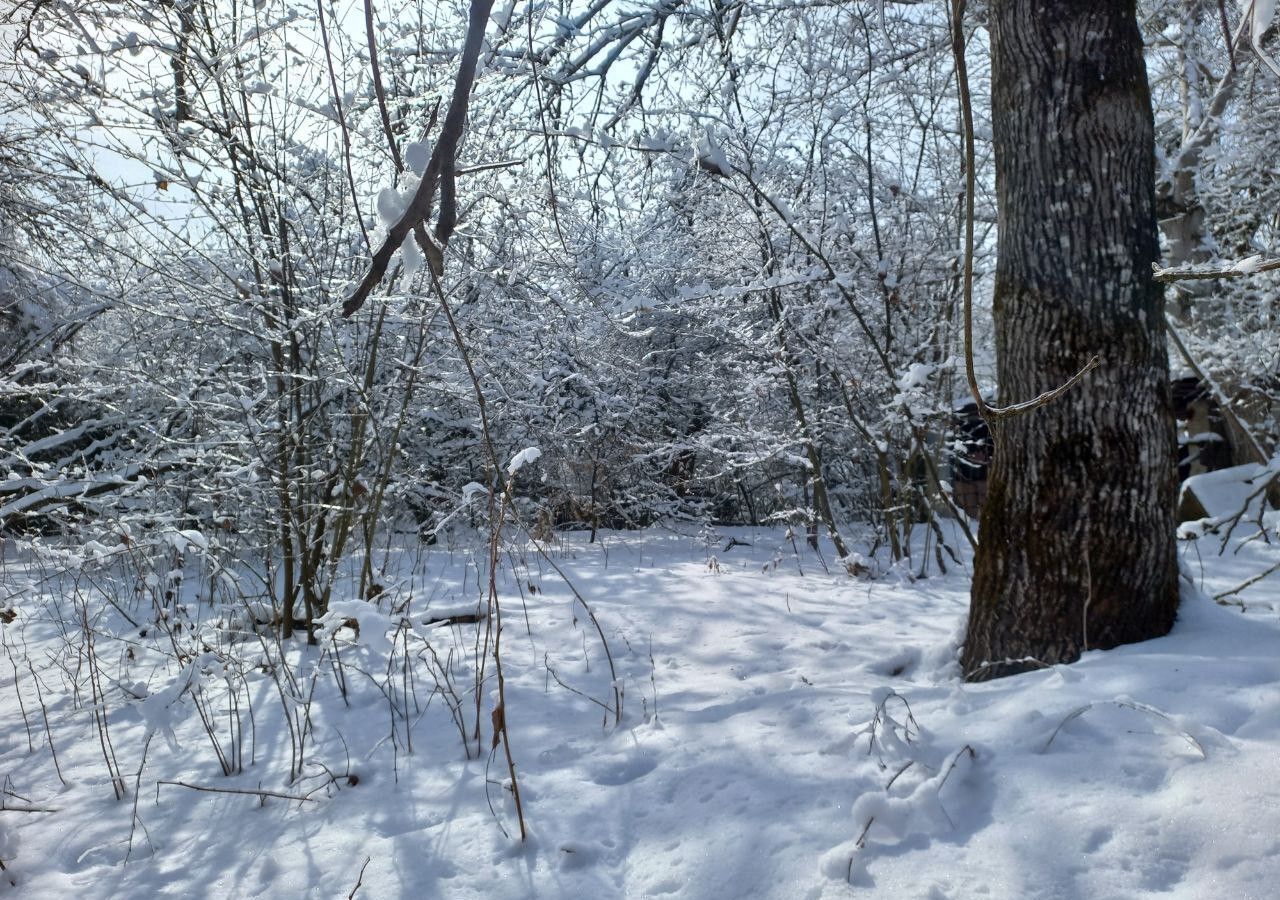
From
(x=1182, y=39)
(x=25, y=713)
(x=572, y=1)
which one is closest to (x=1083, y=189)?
(x=572, y=1)

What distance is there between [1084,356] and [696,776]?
167cm

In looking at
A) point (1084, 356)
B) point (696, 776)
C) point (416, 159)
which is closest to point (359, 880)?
point (696, 776)

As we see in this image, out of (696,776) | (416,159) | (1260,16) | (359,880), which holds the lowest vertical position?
(359,880)

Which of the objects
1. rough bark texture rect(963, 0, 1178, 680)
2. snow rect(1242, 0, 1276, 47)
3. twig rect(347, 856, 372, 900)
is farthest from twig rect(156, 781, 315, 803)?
snow rect(1242, 0, 1276, 47)

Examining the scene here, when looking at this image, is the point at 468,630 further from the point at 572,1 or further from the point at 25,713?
the point at 572,1

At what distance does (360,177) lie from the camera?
479cm

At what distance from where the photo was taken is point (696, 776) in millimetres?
2166

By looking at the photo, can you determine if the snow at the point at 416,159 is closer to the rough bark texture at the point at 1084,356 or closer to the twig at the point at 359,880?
the twig at the point at 359,880

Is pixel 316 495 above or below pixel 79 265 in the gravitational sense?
below

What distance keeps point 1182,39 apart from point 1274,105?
105 cm

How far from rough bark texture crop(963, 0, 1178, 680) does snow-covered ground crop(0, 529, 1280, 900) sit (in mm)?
217

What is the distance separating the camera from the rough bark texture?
8.15ft

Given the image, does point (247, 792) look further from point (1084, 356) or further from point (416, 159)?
point (1084, 356)

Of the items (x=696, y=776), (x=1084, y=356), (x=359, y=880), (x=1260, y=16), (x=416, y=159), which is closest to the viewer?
(x=1260, y=16)
